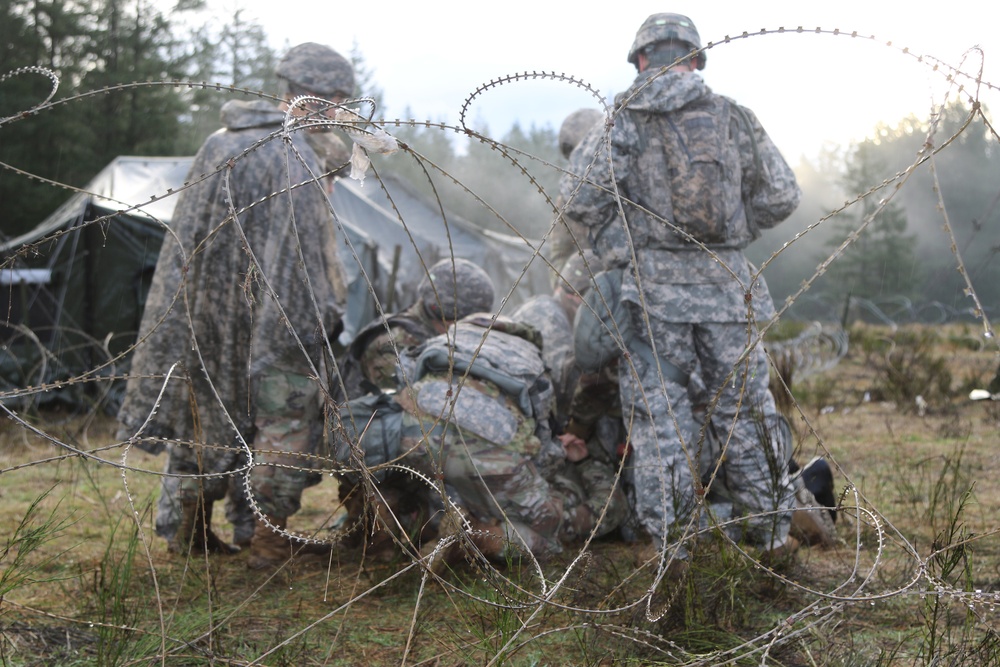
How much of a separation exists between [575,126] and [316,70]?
79.6 inches

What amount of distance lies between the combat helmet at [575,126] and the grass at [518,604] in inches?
93.3

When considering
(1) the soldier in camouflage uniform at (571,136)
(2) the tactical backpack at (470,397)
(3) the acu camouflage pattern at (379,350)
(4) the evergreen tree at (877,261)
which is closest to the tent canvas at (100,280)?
(1) the soldier in camouflage uniform at (571,136)

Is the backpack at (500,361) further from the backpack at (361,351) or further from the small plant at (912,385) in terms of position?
the small plant at (912,385)

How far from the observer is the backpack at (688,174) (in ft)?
10.8

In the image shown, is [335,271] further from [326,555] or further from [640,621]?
[640,621]

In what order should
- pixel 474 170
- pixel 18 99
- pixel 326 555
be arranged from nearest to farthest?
pixel 326 555 → pixel 18 99 → pixel 474 170

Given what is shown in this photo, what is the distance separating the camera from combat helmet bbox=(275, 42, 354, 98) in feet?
11.5

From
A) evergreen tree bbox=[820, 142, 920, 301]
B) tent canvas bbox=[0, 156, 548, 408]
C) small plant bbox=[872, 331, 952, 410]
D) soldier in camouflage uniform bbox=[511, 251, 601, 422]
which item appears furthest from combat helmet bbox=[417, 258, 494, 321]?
evergreen tree bbox=[820, 142, 920, 301]

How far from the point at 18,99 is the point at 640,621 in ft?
37.9

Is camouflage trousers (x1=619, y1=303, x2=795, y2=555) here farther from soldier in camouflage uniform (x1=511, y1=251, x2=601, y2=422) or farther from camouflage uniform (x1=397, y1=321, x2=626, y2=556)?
soldier in camouflage uniform (x1=511, y1=251, x2=601, y2=422)

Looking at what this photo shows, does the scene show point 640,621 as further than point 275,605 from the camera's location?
No

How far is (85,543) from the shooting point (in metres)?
3.70

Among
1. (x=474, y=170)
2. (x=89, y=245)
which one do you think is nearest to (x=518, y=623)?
(x=89, y=245)

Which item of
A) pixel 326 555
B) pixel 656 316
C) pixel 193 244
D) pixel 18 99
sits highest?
pixel 18 99
